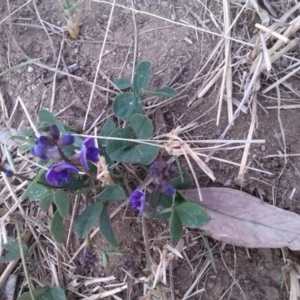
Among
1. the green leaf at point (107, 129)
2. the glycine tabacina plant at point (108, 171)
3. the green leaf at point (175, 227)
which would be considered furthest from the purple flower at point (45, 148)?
the green leaf at point (175, 227)

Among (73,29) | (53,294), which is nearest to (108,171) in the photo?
(53,294)

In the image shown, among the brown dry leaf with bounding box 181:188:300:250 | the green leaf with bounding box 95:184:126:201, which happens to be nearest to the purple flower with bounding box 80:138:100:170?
the green leaf with bounding box 95:184:126:201

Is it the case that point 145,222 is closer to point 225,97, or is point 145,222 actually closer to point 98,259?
point 98,259

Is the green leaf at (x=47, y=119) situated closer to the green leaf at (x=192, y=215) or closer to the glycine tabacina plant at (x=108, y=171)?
the glycine tabacina plant at (x=108, y=171)

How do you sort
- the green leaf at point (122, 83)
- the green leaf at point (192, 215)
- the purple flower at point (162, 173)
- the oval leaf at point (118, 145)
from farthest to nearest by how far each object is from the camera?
the green leaf at point (122, 83) → the oval leaf at point (118, 145) → the green leaf at point (192, 215) → the purple flower at point (162, 173)

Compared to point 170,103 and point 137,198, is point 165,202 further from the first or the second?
point 170,103

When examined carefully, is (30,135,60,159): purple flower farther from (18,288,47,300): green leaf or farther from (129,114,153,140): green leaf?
(18,288,47,300): green leaf
